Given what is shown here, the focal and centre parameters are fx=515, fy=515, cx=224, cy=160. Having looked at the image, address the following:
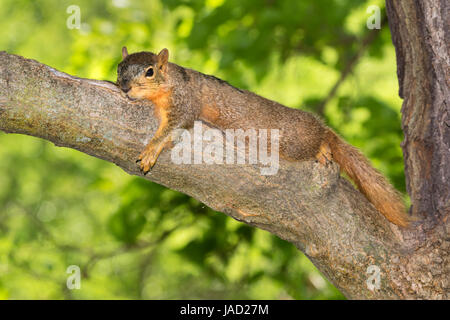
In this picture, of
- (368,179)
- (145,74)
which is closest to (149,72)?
(145,74)

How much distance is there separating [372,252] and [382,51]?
9.02 ft

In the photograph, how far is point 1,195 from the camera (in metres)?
7.40

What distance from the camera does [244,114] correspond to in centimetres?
267

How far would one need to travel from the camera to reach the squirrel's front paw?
193 cm

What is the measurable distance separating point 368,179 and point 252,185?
0.86m

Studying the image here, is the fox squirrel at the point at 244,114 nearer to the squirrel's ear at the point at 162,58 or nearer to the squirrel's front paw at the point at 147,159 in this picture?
the squirrel's ear at the point at 162,58

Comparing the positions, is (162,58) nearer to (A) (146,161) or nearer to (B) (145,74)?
(B) (145,74)

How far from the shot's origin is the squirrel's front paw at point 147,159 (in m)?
1.93

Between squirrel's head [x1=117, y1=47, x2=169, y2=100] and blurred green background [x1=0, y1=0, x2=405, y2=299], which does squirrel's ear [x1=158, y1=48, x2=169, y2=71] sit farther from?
blurred green background [x1=0, y1=0, x2=405, y2=299]

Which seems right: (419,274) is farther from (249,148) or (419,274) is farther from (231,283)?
(231,283)

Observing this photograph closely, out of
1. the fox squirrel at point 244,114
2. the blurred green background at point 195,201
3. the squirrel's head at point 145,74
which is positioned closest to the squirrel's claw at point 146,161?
the squirrel's head at point 145,74

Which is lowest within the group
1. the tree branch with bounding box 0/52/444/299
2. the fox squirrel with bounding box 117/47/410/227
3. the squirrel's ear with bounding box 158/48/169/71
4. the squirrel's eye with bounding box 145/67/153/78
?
the tree branch with bounding box 0/52/444/299

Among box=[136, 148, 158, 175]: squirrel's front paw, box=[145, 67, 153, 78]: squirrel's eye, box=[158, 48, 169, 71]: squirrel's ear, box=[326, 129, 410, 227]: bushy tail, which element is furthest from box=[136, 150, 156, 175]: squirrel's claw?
box=[326, 129, 410, 227]: bushy tail

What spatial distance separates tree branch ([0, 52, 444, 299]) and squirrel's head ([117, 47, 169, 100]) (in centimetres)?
36
